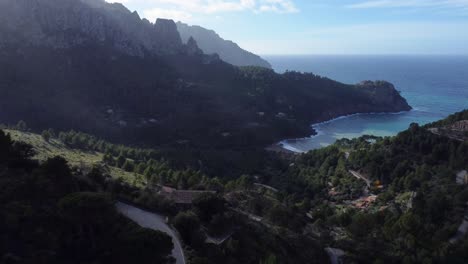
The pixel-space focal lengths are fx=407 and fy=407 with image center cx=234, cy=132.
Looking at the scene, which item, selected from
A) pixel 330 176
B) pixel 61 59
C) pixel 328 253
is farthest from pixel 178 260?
pixel 61 59

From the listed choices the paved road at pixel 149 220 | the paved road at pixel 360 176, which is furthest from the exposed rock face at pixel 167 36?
the paved road at pixel 149 220

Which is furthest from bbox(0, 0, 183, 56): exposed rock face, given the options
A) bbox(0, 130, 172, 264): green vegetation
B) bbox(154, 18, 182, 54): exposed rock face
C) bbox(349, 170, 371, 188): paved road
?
bbox(0, 130, 172, 264): green vegetation

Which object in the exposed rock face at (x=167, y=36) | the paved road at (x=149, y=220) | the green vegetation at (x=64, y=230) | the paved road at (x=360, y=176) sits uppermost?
the exposed rock face at (x=167, y=36)

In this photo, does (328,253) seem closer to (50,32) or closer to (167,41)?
(50,32)

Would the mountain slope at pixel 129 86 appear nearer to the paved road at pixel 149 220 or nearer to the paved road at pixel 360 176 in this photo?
the paved road at pixel 360 176

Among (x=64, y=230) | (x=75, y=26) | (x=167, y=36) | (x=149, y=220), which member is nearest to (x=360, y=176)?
(x=149, y=220)

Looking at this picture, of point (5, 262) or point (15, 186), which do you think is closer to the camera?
point (5, 262)
